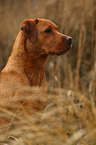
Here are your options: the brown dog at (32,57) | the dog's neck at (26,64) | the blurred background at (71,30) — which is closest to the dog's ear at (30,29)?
the brown dog at (32,57)

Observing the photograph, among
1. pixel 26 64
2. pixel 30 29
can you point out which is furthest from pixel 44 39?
pixel 26 64

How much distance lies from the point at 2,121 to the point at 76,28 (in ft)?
7.83

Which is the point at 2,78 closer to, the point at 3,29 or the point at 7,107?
the point at 7,107

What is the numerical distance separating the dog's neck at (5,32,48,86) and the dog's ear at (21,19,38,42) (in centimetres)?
11

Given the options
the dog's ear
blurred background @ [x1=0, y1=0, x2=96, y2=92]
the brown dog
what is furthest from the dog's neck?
blurred background @ [x1=0, y1=0, x2=96, y2=92]

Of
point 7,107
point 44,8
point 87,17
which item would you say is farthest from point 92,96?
point 44,8

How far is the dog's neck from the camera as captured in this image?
2.58m

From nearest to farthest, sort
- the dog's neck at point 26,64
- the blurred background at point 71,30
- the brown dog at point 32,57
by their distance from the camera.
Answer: the brown dog at point 32,57
the dog's neck at point 26,64
the blurred background at point 71,30

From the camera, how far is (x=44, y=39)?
2609mm

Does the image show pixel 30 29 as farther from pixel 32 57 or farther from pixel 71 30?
pixel 71 30

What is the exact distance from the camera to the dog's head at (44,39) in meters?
2.52

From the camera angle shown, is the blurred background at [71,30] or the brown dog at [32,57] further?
the blurred background at [71,30]

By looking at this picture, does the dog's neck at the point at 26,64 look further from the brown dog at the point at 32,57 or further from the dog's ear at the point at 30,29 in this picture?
the dog's ear at the point at 30,29

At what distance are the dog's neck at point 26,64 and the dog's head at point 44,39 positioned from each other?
0.07 metres
